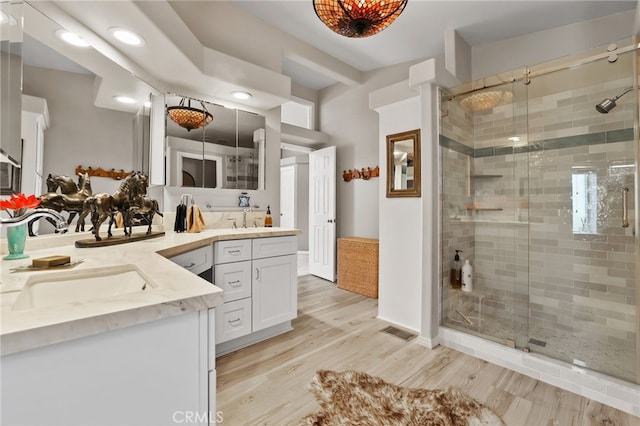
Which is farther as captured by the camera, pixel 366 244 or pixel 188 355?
pixel 366 244

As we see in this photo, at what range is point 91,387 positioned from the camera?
621 millimetres

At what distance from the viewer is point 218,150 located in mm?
2854

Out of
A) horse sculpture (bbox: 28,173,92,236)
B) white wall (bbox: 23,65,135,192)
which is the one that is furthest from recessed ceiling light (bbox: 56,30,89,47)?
horse sculpture (bbox: 28,173,92,236)

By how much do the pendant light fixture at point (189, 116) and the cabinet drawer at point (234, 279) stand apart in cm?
137

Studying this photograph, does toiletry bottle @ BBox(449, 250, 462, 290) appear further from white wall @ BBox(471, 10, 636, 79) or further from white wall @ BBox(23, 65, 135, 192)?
white wall @ BBox(23, 65, 135, 192)

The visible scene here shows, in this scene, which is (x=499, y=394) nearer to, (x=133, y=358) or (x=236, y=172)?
(x=133, y=358)

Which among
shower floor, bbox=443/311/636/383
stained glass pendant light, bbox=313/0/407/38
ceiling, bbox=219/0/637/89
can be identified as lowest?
shower floor, bbox=443/311/636/383

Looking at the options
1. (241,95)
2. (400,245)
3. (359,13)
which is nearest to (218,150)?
(241,95)

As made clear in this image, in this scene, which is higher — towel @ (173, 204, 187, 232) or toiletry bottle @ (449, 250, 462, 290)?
towel @ (173, 204, 187, 232)

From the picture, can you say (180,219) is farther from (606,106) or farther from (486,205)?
(606,106)

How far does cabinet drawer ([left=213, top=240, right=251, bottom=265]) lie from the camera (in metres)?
2.11

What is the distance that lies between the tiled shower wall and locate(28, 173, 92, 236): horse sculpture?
8.26 ft

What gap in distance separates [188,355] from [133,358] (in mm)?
123

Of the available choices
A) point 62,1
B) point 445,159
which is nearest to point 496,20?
point 445,159
